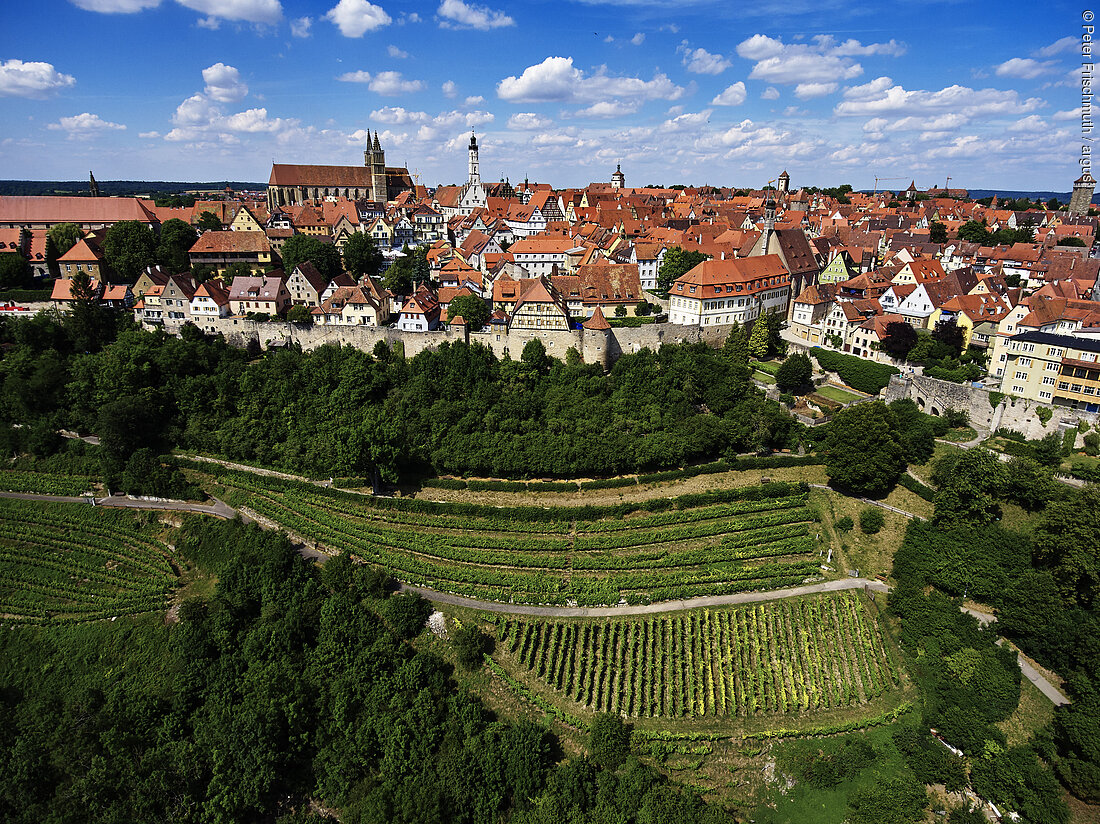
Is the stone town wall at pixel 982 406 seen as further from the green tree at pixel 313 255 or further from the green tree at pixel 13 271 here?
the green tree at pixel 13 271

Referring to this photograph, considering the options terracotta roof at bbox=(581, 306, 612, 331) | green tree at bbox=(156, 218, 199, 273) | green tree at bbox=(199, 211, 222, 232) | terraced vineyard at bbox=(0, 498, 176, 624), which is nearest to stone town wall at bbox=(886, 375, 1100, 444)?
terracotta roof at bbox=(581, 306, 612, 331)

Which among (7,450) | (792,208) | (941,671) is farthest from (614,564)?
(792,208)

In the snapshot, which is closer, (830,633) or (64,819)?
(64,819)

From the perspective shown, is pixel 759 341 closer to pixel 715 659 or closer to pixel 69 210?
pixel 715 659

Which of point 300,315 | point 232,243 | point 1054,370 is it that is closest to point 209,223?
point 232,243

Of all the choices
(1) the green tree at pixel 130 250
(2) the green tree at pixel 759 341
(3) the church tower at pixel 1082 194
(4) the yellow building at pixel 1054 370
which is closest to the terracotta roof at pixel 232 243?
(1) the green tree at pixel 130 250

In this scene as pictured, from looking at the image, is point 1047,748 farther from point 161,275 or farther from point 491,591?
point 161,275

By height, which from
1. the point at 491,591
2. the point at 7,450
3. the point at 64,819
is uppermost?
the point at 7,450
